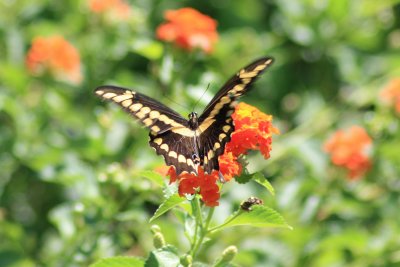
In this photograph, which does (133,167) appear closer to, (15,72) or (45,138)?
(45,138)

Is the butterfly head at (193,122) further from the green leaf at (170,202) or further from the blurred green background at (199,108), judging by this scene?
the blurred green background at (199,108)

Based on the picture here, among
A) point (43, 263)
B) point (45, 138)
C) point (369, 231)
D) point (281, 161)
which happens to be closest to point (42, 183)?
point (45, 138)

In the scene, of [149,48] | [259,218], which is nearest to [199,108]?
[149,48]

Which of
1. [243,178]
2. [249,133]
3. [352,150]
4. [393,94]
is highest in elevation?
[393,94]

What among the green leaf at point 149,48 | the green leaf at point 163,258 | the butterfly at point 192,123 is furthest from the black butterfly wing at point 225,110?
the green leaf at point 149,48

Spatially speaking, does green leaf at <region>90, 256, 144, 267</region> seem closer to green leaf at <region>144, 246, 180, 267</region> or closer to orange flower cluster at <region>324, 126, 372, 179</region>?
green leaf at <region>144, 246, 180, 267</region>

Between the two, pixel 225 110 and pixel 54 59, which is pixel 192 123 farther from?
pixel 54 59

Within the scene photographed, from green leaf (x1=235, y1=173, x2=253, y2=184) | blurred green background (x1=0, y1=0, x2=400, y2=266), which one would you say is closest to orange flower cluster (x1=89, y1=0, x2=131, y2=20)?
blurred green background (x1=0, y1=0, x2=400, y2=266)
